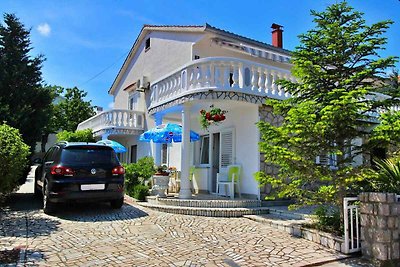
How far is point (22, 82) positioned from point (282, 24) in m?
15.1

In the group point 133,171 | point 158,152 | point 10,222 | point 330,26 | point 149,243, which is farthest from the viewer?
point 158,152

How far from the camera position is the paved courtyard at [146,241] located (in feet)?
18.2

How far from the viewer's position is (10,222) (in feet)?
26.6

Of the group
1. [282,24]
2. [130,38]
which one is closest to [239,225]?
[282,24]

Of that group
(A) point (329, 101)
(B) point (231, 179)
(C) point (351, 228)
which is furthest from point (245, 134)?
(C) point (351, 228)

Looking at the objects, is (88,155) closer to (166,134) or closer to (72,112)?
(166,134)

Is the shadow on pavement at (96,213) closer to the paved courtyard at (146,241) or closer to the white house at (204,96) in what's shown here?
the paved courtyard at (146,241)

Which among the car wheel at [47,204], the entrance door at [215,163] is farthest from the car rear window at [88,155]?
the entrance door at [215,163]

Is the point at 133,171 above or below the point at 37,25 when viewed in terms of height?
below

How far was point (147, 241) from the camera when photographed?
265 inches

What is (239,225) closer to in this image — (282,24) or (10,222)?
(10,222)

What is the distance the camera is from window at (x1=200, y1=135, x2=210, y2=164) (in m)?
14.0

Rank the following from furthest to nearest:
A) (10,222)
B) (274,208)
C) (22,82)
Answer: (22,82), (274,208), (10,222)

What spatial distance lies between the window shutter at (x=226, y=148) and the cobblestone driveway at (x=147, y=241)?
3.51 metres
